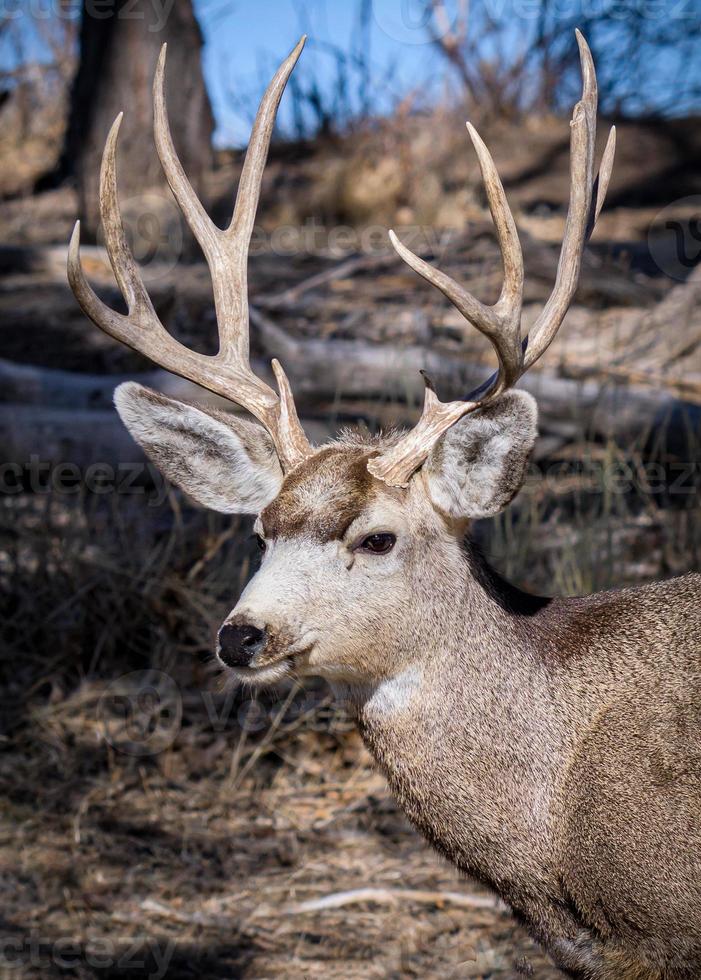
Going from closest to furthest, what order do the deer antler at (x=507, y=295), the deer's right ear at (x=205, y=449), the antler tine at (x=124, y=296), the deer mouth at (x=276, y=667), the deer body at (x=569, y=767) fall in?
1. the deer body at (x=569, y=767)
2. the deer mouth at (x=276, y=667)
3. the deer antler at (x=507, y=295)
4. the antler tine at (x=124, y=296)
5. the deer's right ear at (x=205, y=449)

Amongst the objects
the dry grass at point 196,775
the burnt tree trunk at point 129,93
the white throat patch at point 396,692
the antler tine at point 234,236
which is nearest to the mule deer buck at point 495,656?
the white throat patch at point 396,692

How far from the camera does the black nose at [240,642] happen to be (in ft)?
10.3

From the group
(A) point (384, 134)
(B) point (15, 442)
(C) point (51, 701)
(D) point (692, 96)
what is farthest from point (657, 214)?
(C) point (51, 701)

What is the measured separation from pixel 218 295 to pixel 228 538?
2.34 meters

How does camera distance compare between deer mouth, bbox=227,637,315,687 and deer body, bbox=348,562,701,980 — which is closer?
deer body, bbox=348,562,701,980

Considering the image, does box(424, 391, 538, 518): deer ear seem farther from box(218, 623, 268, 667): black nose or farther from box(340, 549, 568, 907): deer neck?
box(218, 623, 268, 667): black nose

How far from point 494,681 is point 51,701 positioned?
9.50 ft

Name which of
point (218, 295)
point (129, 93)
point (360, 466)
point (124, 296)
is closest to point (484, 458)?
point (360, 466)

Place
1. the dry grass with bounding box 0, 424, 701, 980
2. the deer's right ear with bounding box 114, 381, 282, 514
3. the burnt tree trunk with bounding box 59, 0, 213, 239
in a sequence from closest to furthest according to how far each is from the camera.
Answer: the deer's right ear with bounding box 114, 381, 282, 514, the dry grass with bounding box 0, 424, 701, 980, the burnt tree trunk with bounding box 59, 0, 213, 239

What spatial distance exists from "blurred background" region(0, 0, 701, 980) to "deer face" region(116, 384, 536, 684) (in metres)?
0.77

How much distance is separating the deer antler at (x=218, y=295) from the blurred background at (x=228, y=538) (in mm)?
1002

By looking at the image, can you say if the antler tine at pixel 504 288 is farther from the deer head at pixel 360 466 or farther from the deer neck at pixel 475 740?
the deer neck at pixel 475 740

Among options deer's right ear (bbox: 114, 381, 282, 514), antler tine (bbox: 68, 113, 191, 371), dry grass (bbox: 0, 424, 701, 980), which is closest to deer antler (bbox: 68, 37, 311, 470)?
antler tine (bbox: 68, 113, 191, 371)

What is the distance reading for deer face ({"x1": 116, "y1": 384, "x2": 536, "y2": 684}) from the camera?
10.7 ft
